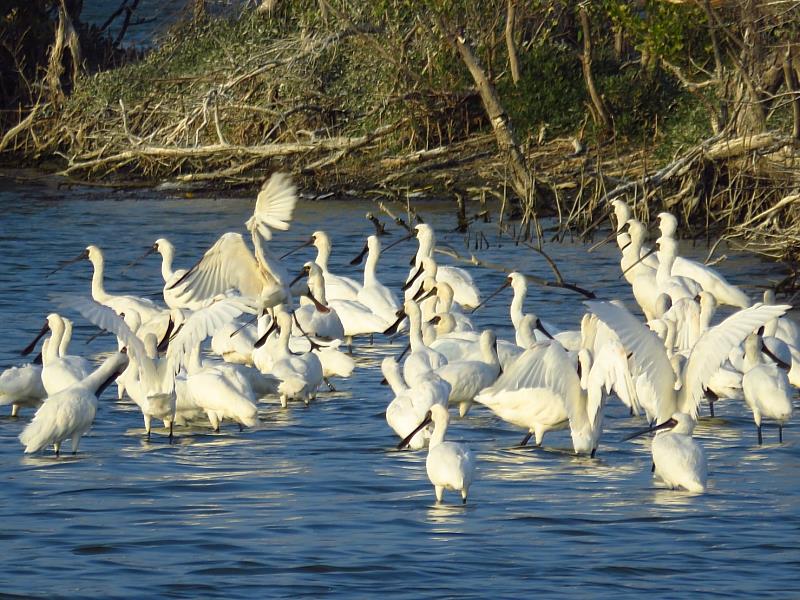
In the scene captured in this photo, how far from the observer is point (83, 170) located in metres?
26.1

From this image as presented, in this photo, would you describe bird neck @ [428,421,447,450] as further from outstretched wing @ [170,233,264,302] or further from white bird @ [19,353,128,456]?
outstretched wing @ [170,233,264,302]

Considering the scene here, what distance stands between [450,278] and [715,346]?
236 inches

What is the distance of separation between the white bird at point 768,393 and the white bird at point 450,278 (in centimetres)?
523

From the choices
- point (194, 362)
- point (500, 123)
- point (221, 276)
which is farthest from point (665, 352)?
point (500, 123)

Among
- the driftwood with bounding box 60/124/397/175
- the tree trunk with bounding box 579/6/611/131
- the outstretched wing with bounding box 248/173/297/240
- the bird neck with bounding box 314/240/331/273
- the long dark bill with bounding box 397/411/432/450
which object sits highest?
the tree trunk with bounding box 579/6/611/131

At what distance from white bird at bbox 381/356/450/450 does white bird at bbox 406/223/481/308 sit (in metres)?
5.24

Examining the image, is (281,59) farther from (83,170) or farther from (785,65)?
(785,65)

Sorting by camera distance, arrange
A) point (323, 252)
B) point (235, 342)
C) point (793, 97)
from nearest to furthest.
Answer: point (235, 342), point (793, 97), point (323, 252)

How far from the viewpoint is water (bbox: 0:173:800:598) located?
279 inches

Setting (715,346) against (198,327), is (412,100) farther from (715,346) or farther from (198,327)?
(715,346)

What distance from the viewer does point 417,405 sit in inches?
374

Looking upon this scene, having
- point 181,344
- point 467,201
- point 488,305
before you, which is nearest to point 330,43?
point 467,201

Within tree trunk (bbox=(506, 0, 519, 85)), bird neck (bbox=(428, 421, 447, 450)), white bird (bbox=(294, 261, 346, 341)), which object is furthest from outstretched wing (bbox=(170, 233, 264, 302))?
tree trunk (bbox=(506, 0, 519, 85))

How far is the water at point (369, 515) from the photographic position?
23.2 ft
